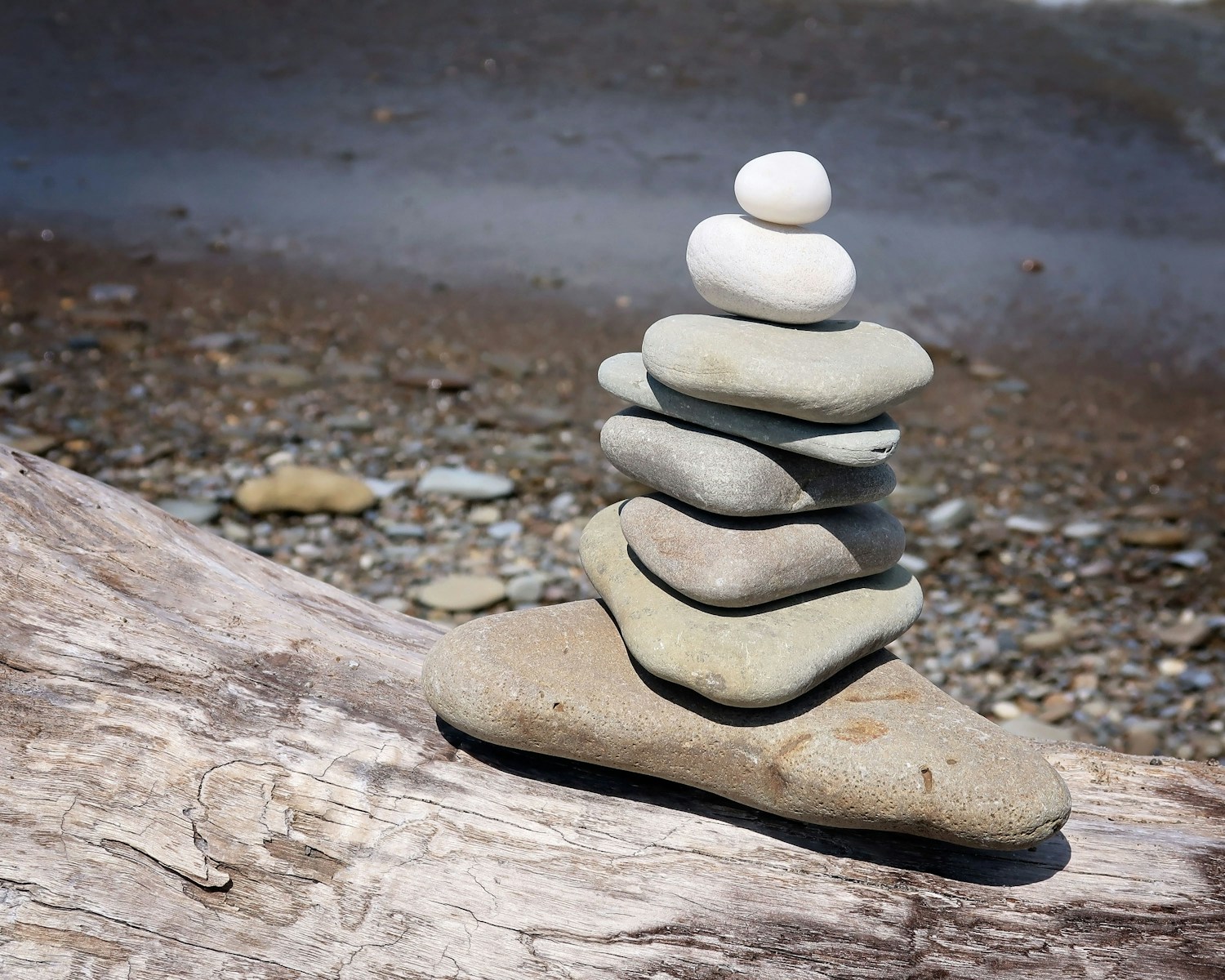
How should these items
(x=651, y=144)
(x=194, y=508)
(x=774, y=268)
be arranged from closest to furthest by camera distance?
1. (x=774, y=268)
2. (x=194, y=508)
3. (x=651, y=144)

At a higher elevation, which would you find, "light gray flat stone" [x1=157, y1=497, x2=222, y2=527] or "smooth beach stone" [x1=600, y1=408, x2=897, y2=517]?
"smooth beach stone" [x1=600, y1=408, x2=897, y2=517]

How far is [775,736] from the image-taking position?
2873 mm

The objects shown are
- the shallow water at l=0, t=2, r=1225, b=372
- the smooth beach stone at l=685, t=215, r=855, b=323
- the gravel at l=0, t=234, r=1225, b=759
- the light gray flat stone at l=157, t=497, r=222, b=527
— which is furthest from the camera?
the shallow water at l=0, t=2, r=1225, b=372

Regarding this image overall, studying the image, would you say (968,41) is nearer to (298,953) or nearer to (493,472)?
(493,472)

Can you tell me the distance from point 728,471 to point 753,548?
209 millimetres

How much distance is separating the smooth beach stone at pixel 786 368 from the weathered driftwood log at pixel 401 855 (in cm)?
110

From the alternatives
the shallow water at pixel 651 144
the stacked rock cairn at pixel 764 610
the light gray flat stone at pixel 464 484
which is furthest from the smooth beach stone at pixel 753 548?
the shallow water at pixel 651 144

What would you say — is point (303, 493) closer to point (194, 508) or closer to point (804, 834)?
point (194, 508)

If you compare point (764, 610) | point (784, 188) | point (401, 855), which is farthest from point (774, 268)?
point (401, 855)

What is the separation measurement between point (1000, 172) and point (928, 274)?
8.49 feet

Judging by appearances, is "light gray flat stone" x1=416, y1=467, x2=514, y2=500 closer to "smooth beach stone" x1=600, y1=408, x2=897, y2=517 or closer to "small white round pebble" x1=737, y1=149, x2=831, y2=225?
"smooth beach stone" x1=600, y1=408, x2=897, y2=517

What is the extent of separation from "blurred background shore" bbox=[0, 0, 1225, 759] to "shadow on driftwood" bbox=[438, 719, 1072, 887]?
2114 millimetres

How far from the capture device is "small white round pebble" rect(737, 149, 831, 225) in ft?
9.20

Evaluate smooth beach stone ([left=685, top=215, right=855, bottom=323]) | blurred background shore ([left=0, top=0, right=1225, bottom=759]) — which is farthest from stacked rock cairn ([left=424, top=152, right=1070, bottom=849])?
blurred background shore ([left=0, top=0, right=1225, bottom=759])
